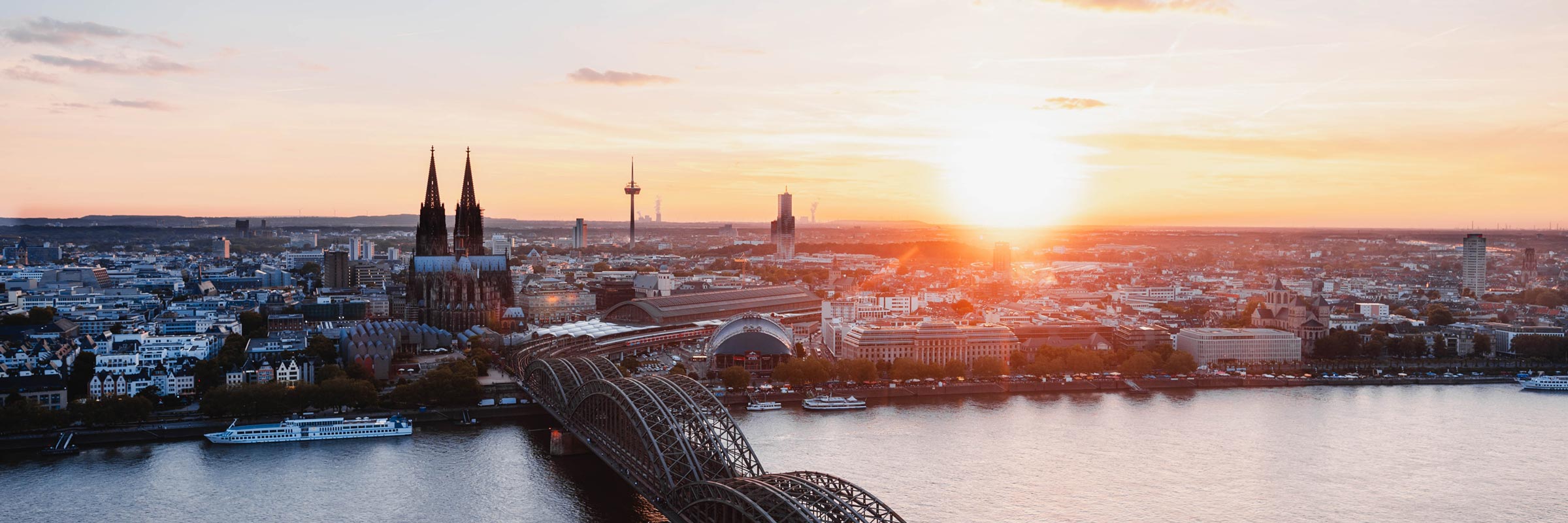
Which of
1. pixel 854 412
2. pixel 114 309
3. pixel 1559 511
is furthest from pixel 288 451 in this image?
pixel 114 309

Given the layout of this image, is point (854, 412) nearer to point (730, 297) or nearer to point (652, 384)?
point (652, 384)

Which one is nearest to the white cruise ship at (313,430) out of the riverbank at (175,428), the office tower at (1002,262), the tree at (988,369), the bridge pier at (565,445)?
the riverbank at (175,428)

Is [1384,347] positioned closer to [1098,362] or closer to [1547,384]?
[1547,384]

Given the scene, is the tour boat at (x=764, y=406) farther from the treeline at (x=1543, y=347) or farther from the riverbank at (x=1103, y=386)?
the treeline at (x=1543, y=347)

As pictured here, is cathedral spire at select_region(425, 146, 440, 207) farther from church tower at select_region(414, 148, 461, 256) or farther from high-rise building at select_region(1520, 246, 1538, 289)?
high-rise building at select_region(1520, 246, 1538, 289)

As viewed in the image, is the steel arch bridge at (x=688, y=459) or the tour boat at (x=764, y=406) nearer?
the steel arch bridge at (x=688, y=459)

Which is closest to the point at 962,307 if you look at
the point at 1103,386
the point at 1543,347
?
the point at 1103,386
